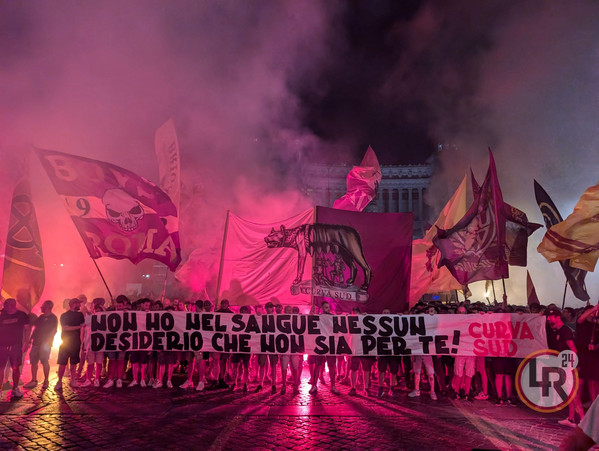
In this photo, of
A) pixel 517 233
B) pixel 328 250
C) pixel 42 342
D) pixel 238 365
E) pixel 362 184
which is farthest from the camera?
pixel 362 184

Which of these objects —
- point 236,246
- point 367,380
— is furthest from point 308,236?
point 367,380

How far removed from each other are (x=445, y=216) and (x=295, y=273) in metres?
5.64

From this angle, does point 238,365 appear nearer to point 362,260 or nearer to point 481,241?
point 362,260

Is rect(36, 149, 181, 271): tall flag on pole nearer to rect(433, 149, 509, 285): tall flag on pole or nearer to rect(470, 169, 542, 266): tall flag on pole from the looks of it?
rect(433, 149, 509, 285): tall flag on pole

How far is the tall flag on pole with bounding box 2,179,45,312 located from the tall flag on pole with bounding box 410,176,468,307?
29.4ft

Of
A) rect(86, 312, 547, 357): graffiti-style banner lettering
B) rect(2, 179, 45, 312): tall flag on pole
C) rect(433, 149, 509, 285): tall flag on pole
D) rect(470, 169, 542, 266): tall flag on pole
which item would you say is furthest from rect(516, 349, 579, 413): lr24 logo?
rect(2, 179, 45, 312): tall flag on pole

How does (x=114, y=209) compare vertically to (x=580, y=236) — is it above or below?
above

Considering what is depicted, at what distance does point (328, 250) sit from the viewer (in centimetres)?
877

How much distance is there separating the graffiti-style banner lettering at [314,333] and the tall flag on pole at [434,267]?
4.03 m

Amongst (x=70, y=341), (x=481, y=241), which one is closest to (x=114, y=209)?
(x=70, y=341)

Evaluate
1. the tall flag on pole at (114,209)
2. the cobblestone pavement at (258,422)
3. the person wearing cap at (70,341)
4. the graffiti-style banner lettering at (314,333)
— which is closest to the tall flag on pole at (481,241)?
the graffiti-style banner lettering at (314,333)

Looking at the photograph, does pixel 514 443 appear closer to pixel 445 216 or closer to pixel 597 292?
pixel 445 216

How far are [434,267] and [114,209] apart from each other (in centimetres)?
839

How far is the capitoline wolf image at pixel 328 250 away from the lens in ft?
28.1
